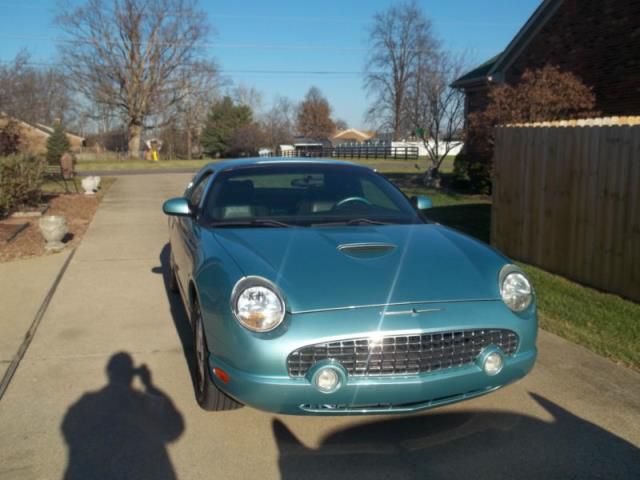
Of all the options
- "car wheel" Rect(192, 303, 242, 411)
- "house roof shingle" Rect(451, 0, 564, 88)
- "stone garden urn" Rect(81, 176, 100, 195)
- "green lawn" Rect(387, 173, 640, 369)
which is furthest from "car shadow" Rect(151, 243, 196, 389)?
"house roof shingle" Rect(451, 0, 564, 88)

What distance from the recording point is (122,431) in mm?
3617

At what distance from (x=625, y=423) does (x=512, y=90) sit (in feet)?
35.9

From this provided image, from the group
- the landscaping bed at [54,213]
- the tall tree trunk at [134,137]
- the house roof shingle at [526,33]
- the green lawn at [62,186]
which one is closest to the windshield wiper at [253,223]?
the landscaping bed at [54,213]

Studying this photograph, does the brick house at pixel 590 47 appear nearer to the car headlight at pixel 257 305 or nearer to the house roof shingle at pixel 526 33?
the house roof shingle at pixel 526 33

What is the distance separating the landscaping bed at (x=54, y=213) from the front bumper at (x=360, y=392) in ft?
21.9

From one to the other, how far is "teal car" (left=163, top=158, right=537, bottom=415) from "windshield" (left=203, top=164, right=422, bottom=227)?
0.36 metres

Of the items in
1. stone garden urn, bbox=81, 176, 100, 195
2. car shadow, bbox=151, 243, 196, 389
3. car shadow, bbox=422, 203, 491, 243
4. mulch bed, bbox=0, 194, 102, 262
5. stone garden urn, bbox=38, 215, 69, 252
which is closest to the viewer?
car shadow, bbox=151, 243, 196, 389

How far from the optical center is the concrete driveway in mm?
3221

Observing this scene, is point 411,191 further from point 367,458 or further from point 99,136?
point 99,136

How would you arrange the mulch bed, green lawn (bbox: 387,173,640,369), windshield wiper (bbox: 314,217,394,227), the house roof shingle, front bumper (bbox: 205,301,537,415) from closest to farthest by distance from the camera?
front bumper (bbox: 205,301,537,415) < windshield wiper (bbox: 314,217,394,227) < green lawn (bbox: 387,173,640,369) < the mulch bed < the house roof shingle

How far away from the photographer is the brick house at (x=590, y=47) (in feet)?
44.4

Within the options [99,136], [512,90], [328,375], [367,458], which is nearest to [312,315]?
[328,375]

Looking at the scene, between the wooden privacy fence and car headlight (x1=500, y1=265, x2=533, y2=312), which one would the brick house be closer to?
the wooden privacy fence

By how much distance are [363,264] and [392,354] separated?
65cm
